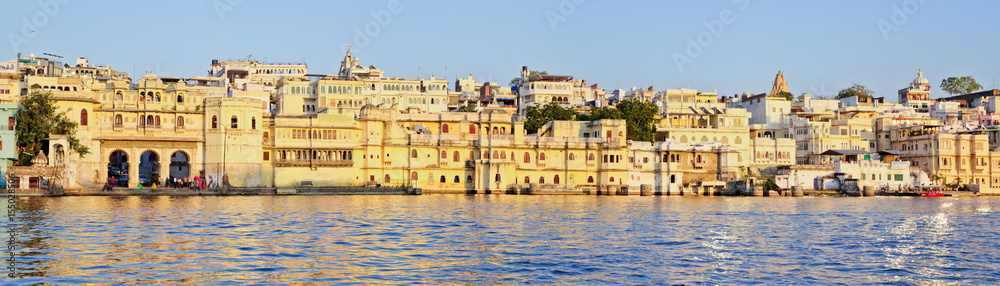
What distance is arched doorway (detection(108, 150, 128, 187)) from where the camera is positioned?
222 ft

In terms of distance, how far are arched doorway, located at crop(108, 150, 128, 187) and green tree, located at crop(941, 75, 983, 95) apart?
339ft

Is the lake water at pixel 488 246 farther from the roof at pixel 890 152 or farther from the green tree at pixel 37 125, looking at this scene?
the roof at pixel 890 152

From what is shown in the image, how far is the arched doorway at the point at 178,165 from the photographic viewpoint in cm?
7156

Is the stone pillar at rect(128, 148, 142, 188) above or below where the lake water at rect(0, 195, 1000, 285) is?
above

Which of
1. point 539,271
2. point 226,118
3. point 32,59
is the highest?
point 32,59

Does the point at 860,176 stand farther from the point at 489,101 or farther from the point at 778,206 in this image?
the point at 489,101

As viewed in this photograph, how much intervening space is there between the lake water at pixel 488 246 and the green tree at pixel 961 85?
95.1 metres

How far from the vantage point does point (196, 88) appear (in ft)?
228

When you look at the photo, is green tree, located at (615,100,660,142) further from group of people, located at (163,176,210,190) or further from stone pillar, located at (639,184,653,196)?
group of people, located at (163,176,210,190)

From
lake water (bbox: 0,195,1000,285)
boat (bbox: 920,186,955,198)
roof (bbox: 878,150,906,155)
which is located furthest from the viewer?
roof (bbox: 878,150,906,155)

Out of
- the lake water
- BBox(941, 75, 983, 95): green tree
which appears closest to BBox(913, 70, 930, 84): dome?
BBox(941, 75, 983, 95): green tree

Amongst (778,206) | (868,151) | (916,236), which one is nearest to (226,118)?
(778,206)

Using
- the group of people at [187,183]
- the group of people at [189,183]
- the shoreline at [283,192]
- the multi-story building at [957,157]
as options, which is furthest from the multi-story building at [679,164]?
the group of people at [189,183]

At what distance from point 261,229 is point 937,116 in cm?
8570
